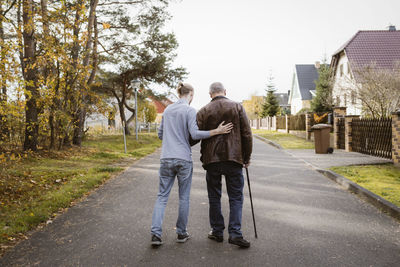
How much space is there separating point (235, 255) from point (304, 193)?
3385 mm

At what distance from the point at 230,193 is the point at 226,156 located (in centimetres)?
46

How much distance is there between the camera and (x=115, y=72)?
24922mm

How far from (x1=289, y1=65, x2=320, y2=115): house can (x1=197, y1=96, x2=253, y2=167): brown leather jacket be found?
154ft

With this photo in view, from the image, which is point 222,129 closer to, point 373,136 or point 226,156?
point 226,156

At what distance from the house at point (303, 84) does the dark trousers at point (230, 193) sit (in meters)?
47.0

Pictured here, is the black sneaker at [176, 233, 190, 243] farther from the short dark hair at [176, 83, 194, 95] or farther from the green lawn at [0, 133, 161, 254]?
the green lawn at [0, 133, 161, 254]

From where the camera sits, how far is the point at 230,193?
3885 mm

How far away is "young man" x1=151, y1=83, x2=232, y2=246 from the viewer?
12.4ft

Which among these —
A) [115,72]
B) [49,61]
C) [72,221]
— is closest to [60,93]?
[49,61]

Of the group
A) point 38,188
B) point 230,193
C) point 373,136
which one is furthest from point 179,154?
point 373,136

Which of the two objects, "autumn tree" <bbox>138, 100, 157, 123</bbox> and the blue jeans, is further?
"autumn tree" <bbox>138, 100, 157, 123</bbox>

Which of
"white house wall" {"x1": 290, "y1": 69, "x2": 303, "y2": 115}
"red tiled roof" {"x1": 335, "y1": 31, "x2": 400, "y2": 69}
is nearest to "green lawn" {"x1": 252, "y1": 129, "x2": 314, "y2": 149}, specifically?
"red tiled roof" {"x1": 335, "y1": 31, "x2": 400, "y2": 69}

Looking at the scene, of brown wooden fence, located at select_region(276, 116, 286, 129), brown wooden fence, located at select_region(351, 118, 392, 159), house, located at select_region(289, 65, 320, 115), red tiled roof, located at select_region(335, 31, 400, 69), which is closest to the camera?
brown wooden fence, located at select_region(351, 118, 392, 159)

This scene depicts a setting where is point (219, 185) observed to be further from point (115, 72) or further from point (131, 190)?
point (115, 72)
